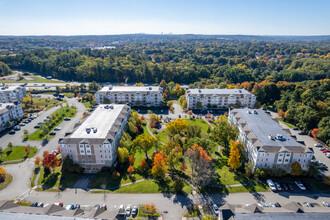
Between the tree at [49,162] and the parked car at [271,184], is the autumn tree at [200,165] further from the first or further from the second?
the tree at [49,162]

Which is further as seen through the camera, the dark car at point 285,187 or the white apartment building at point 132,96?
the white apartment building at point 132,96

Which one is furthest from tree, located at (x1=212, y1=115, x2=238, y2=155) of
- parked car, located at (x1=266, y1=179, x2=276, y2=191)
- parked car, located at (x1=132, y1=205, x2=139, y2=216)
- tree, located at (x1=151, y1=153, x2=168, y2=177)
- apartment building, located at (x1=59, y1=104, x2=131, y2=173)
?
parked car, located at (x1=132, y1=205, x2=139, y2=216)

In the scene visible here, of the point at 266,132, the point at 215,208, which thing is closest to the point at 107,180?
the point at 215,208

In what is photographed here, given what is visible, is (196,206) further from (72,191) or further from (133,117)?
(133,117)

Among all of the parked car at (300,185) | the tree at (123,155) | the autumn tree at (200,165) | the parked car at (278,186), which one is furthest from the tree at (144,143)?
the parked car at (300,185)

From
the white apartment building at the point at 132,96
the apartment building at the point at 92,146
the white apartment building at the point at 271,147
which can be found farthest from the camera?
the white apartment building at the point at 132,96

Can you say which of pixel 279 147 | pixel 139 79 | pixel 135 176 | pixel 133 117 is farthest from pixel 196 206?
pixel 139 79
